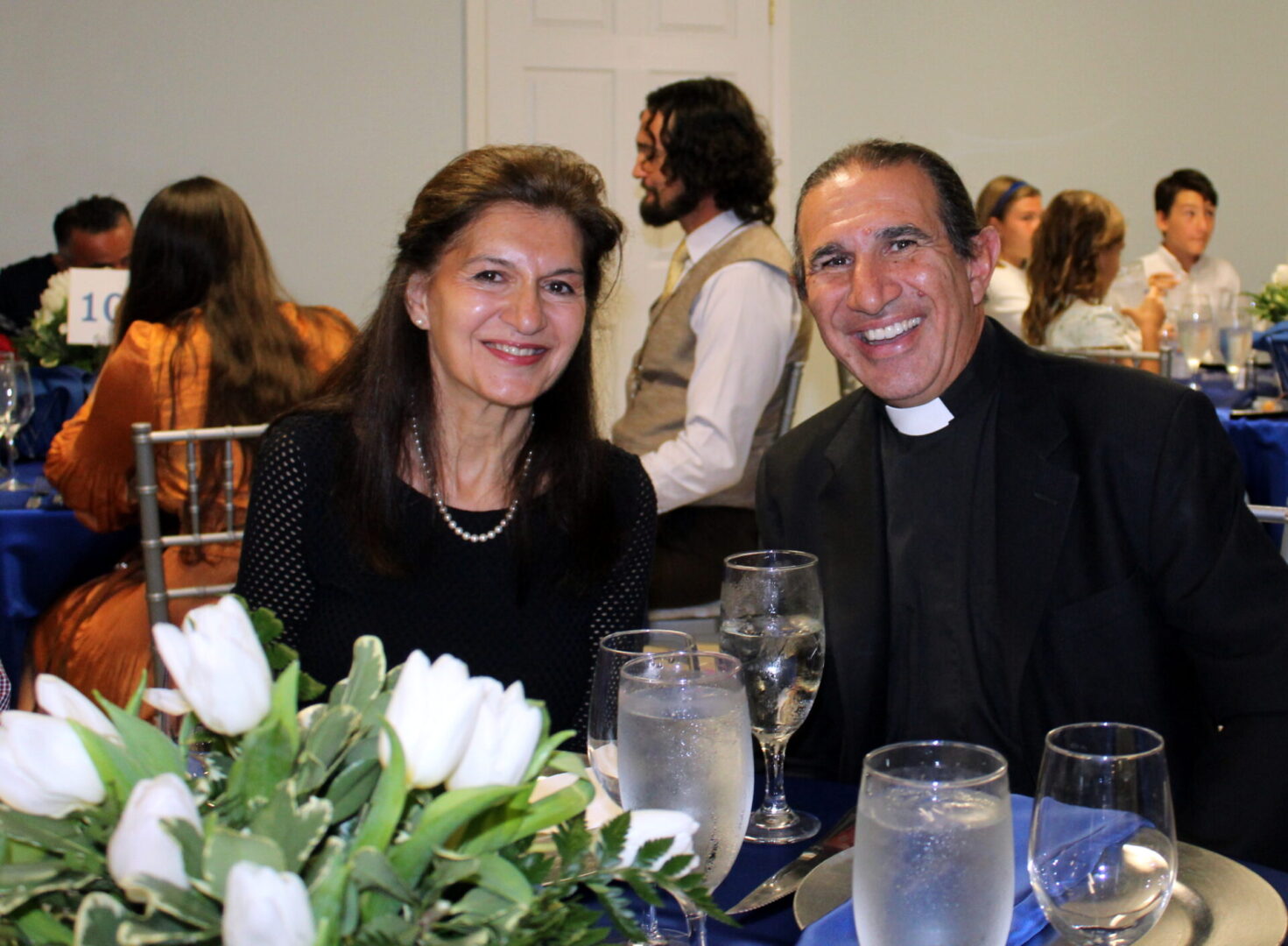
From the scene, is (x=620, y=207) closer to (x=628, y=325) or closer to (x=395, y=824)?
(x=628, y=325)

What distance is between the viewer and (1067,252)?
200 inches

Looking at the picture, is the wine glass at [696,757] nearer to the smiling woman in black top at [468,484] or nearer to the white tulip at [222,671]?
the white tulip at [222,671]

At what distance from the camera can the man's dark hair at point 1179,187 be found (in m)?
6.47

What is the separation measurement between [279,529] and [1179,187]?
5906 millimetres

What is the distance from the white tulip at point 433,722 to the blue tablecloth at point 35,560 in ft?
7.77

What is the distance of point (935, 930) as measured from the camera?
0.67 meters

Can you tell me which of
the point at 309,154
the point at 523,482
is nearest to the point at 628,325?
the point at 309,154

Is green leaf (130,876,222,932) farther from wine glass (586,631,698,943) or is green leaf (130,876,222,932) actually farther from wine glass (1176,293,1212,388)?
wine glass (1176,293,1212,388)

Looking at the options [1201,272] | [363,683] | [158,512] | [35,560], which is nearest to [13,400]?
[35,560]

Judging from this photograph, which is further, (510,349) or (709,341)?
(709,341)

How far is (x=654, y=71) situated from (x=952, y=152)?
5.49 feet

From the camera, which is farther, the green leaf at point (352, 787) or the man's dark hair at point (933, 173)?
the man's dark hair at point (933, 173)

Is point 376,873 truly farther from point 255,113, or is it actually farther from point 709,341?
point 255,113

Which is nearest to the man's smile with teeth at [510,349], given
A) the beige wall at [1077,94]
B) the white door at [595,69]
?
the white door at [595,69]
